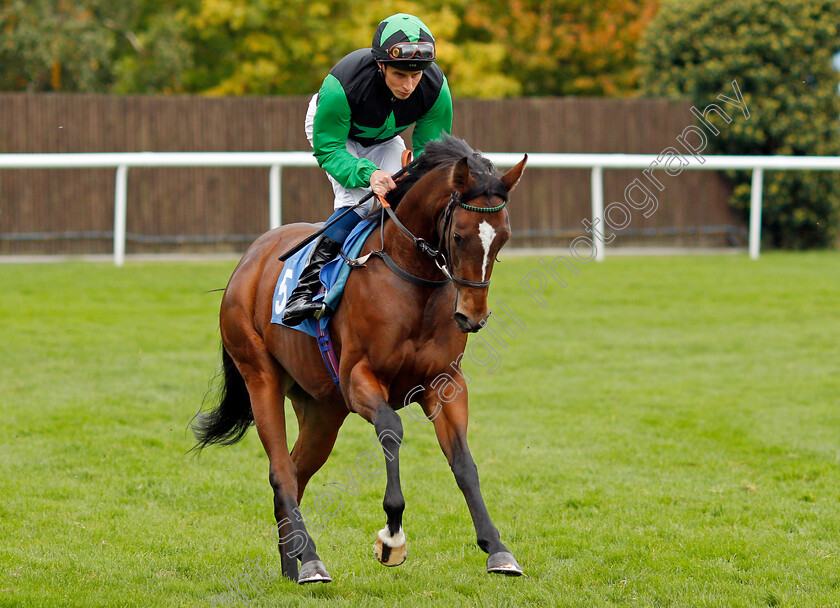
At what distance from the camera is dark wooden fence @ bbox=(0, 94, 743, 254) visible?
16.1 meters

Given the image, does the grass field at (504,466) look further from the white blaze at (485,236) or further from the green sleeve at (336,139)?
the green sleeve at (336,139)

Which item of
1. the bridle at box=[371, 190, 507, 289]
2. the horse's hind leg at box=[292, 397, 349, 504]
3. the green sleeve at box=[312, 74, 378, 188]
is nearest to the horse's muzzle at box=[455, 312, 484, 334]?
the bridle at box=[371, 190, 507, 289]

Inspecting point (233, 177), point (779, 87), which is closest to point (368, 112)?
point (233, 177)

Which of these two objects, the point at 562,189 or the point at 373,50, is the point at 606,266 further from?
the point at 373,50

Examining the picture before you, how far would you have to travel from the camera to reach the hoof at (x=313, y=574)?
436 cm

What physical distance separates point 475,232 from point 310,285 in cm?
117

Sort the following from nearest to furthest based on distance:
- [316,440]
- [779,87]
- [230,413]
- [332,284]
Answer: [332,284]
[316,440]
[230,413]
[779,87]

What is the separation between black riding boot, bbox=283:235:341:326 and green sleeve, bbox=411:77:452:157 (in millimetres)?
635

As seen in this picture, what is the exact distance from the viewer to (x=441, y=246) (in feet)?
14.2

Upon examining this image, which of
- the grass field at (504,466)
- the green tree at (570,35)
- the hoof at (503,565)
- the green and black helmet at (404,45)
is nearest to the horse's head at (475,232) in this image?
the green and black helmet at (404,45)

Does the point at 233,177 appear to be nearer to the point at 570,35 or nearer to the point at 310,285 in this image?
the point at 310,285

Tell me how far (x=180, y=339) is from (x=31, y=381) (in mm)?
2059

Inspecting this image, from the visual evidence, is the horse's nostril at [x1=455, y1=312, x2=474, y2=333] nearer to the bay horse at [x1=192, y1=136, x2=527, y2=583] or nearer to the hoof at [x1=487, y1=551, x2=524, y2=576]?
the bay horse at [x1=192, y1=136, x2=527, y2=583]

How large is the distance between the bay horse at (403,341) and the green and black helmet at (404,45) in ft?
1.23
